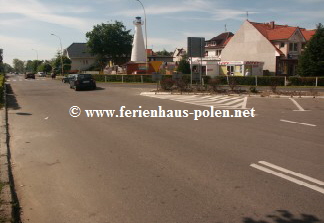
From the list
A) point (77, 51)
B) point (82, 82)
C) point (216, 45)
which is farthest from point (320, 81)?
point (77, 51)

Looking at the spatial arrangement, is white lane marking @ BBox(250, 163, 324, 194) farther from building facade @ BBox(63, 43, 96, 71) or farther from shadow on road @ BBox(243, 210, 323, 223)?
building facade @ BBox(63, 43, 96, 71)

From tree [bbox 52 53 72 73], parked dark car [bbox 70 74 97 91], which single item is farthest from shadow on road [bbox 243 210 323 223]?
tree [bbox 52 53 72 73]

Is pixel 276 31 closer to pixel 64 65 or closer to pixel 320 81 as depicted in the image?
pixel 320 81

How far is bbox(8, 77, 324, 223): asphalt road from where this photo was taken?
4262mm

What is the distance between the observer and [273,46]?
49625mm

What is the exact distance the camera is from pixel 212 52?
7200cm

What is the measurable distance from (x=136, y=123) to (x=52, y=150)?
3.98m

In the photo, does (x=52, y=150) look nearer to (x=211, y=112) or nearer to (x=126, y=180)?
(x=126, y=180)

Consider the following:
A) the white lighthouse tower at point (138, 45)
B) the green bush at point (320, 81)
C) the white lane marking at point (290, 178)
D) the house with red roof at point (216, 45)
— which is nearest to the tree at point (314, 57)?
the green bush at point (320, 81)

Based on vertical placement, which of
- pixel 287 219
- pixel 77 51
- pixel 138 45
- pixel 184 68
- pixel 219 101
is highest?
pixel 77 51

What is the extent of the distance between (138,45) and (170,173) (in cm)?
5423

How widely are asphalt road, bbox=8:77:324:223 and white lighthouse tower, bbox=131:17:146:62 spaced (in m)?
48.6

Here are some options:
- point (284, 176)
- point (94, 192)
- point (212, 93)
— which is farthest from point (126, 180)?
point (212, 93)

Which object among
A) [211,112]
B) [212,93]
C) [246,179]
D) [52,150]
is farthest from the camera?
[212,93]
